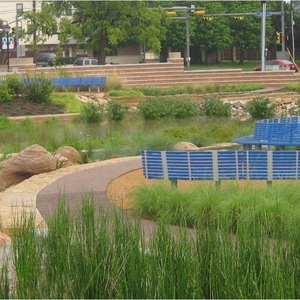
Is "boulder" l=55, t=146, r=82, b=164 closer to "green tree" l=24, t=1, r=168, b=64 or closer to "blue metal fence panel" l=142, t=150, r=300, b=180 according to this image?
"blue metal fence panel" l=142, t=150, r=300, b=180

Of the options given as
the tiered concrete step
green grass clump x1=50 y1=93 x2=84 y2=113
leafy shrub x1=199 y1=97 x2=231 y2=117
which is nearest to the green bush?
green grass clump x1=50 y1=93 x2=84 y2=113

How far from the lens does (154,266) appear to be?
596 cm

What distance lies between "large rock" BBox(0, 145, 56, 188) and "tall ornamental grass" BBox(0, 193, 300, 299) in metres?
8.17

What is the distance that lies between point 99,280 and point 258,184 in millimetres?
6411

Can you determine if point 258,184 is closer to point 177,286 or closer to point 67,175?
point 67,175

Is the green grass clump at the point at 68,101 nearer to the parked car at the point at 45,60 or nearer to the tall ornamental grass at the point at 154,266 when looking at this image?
the parked car at the point at 45,60

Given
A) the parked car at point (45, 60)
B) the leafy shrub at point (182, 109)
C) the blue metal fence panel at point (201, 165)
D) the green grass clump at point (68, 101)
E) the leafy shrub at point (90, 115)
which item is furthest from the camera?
the parked car at point (45, 60)

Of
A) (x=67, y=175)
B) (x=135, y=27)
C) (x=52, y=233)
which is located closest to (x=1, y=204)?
(x=67, y=175)

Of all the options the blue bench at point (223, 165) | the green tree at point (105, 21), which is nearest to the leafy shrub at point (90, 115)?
the blue bench at point (223, 165)

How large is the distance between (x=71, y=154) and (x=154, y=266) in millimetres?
10933

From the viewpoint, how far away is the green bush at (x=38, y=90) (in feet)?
108

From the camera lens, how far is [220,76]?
44781mm

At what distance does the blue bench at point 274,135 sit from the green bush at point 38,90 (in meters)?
17.5

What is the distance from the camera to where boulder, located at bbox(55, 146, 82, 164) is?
16672 mm
